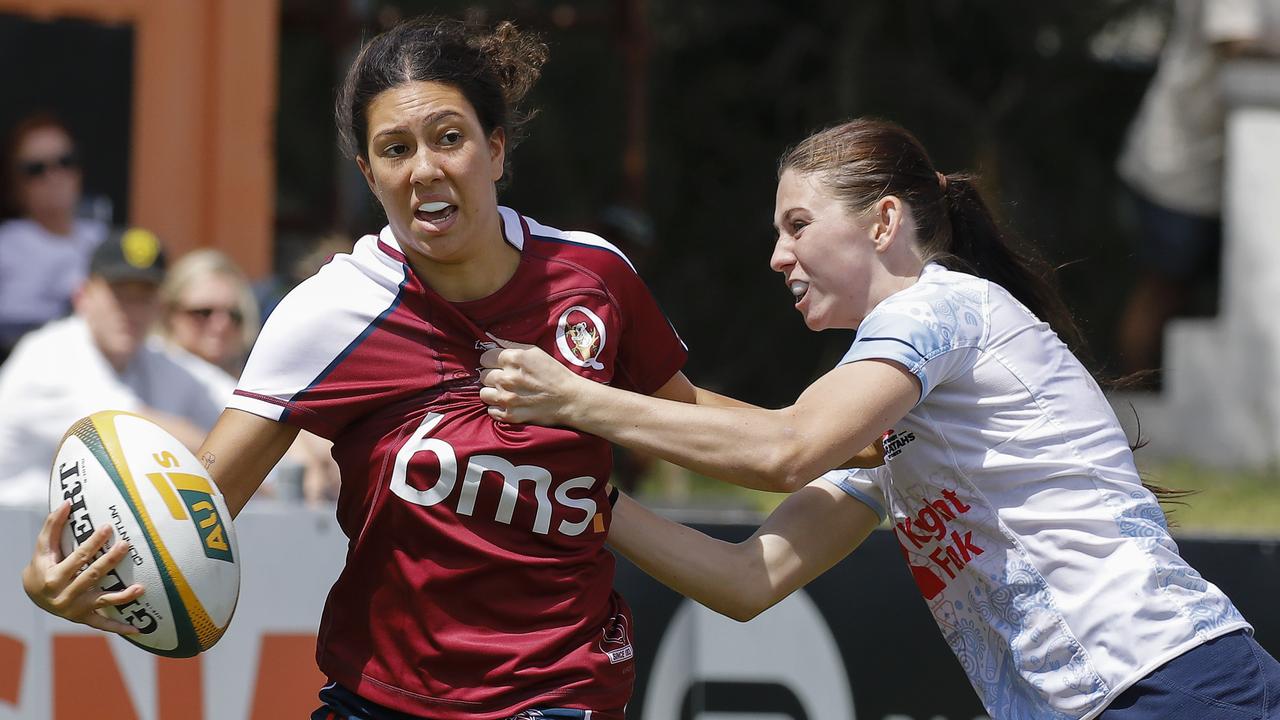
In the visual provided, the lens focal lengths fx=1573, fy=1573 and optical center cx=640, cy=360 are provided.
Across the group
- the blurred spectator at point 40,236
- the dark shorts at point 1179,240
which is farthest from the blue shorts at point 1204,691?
the dark shorts at point 1179,240

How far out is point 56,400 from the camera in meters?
5.79

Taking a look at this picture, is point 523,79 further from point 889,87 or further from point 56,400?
point 889,87

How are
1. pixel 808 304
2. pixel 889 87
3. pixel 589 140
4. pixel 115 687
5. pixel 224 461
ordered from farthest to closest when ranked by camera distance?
pixel 589 140 → pixel 889 87 → pixel 115 687 → pixel 808 304 → pixel 224 461

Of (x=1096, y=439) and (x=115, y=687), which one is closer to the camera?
(x=1096, y=439)

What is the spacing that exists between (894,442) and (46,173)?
17.0 ft

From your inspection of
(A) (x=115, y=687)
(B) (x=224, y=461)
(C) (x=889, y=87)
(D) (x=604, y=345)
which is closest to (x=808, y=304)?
(D) (x=604, y=345)

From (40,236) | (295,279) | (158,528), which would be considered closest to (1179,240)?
(295,279)

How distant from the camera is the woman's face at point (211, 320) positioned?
6.49 meters

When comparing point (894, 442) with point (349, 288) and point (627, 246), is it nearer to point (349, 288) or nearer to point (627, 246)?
point (349, 288)

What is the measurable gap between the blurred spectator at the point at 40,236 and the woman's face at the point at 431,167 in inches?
171

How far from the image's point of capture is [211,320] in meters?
6.53

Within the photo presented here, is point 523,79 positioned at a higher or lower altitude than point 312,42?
lower

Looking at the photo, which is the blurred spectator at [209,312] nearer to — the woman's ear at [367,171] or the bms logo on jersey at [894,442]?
the woman's ear at [367,171]

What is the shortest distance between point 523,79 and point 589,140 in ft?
34.1
